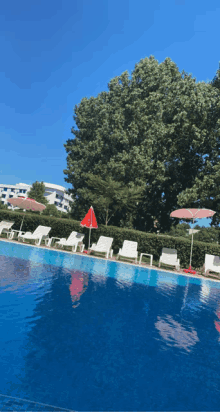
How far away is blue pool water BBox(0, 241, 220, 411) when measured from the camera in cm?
240

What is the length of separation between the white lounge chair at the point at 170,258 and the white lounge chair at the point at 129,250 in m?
1.41

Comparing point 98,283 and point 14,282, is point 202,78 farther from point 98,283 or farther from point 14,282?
point 14,282

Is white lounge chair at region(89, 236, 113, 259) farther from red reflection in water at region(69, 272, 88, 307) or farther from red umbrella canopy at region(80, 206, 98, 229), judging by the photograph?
→ red reflection in water at region(69, 272, 88, 307)

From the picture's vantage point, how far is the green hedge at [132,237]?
13.8m

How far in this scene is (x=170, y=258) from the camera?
42.1 feet

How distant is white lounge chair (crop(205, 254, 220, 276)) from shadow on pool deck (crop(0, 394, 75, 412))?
37.2ft

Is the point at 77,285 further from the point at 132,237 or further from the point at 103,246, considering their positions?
the point at 132,237

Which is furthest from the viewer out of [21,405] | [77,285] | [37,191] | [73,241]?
[37,191]

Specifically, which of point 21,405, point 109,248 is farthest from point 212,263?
point 21,405

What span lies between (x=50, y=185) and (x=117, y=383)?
10264 cm

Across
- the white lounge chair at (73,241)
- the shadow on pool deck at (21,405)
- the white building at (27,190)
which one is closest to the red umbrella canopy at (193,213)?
the white lounge chair at (73,241)

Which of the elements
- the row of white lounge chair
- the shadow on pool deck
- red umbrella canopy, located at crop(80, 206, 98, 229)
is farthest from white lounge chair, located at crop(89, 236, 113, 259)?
the shadow on pool deck

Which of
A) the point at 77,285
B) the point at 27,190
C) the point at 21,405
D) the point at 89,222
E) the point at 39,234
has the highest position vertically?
the point at 27,190

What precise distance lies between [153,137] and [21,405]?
19927 millimetres
